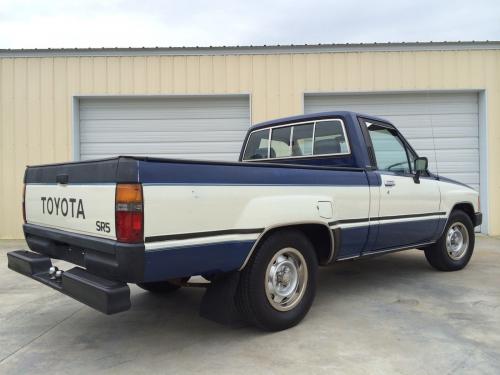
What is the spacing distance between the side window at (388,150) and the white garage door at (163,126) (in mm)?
5125

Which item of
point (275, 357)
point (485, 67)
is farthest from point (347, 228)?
point (485, 67)

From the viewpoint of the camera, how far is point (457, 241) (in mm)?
5980

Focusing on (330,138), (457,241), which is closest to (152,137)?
(330,138)

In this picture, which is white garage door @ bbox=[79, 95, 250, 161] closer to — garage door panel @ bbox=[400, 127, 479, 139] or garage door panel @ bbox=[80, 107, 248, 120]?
garage door panel @ bbox=[80, 107, 248, 120]

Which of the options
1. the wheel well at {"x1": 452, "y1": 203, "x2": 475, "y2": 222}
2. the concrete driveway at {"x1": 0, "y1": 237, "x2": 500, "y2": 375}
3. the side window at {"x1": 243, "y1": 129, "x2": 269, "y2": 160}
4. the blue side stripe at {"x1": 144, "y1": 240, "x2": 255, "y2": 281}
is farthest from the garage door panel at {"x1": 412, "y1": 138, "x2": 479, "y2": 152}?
the blue side stripe at {"x1": 144, "y1": 240, "x2": 255, "y2": 281}

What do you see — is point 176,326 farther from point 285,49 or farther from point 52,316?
point 285,49

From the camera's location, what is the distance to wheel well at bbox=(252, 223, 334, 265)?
3896mm

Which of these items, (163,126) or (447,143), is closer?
(163,126)

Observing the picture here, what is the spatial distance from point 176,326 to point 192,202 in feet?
5.02

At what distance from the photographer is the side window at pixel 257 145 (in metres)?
5.38

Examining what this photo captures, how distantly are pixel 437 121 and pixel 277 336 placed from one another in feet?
26.4

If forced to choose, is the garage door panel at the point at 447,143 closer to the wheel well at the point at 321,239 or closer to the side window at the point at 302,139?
the side window at the point at 302,139

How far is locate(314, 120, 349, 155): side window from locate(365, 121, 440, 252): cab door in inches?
13.3

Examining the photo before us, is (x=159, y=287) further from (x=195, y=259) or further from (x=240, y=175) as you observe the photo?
(x=240, y=175)
